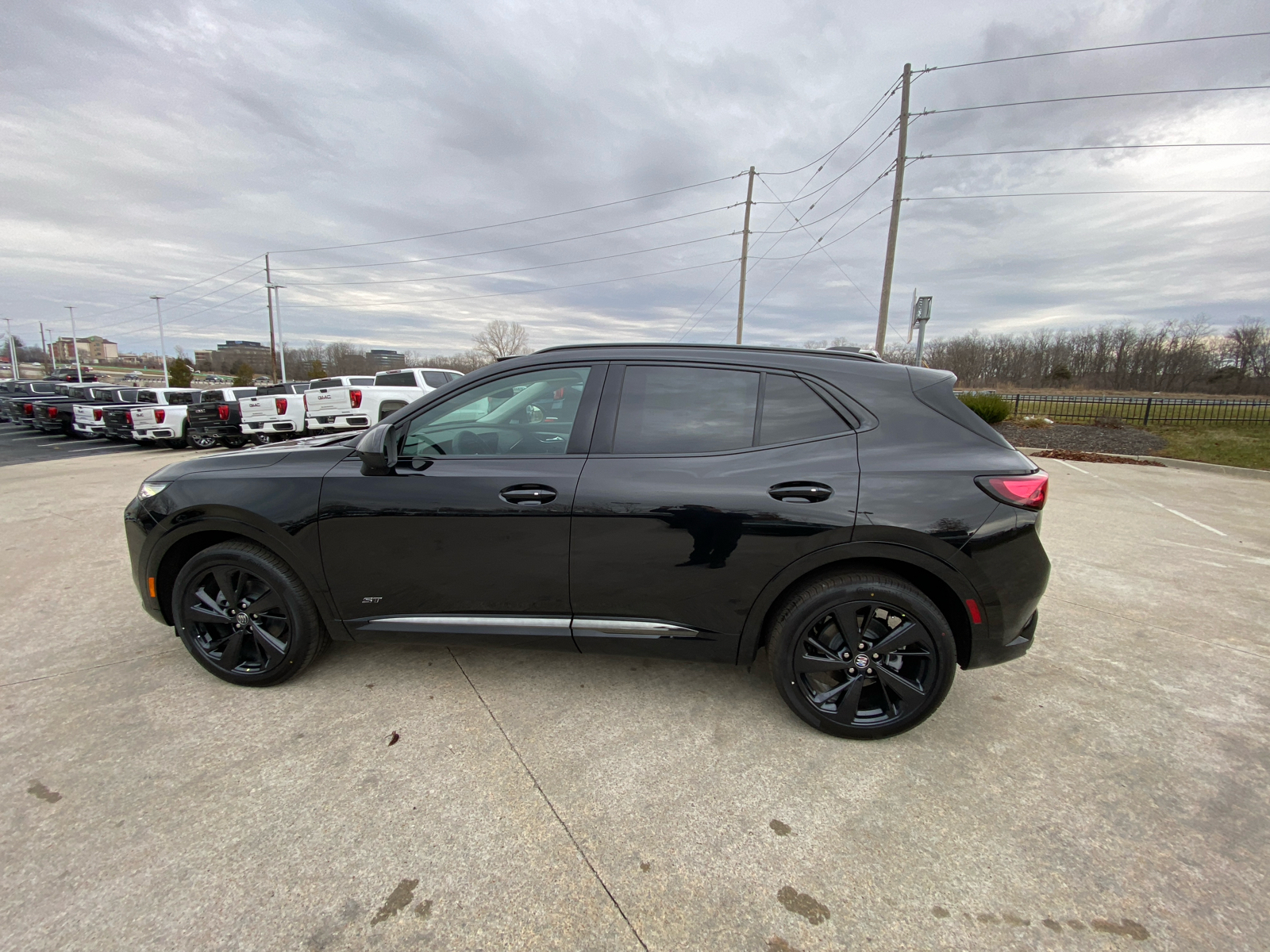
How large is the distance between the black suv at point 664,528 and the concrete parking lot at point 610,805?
367mm

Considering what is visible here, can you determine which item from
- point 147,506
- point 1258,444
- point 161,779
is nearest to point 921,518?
point 161,779

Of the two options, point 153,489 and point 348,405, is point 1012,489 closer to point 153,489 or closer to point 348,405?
point 153,489

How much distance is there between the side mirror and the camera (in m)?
2.44

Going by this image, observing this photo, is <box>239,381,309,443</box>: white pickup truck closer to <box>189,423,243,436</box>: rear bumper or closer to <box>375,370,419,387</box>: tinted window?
<box>189,423,243,436</box>: rear bumper

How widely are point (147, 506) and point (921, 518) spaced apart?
12.2 feet

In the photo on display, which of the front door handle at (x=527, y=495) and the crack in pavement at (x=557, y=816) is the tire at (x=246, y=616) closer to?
the crack in pavement at (x=557, y=816)

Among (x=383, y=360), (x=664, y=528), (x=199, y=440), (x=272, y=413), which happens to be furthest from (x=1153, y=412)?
(x=383, y=360)

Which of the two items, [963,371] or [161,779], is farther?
[963,371]

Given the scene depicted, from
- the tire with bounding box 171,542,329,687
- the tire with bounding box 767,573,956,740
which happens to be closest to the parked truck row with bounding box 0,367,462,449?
the tire with bounding box 171,542,329,687

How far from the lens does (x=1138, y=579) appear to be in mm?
4469

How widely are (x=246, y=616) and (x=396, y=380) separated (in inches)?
526

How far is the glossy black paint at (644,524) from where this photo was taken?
7.41 ft

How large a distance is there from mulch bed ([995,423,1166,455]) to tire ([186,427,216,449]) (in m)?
20.5

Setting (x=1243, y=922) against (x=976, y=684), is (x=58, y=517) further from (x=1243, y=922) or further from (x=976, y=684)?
(x=1243, y=922)
